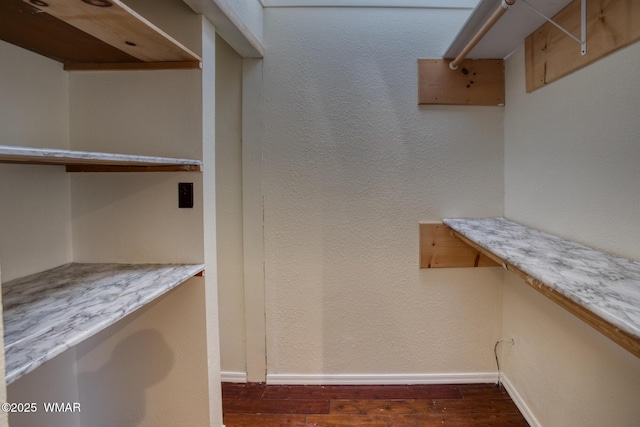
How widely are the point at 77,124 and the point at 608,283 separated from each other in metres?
1.98

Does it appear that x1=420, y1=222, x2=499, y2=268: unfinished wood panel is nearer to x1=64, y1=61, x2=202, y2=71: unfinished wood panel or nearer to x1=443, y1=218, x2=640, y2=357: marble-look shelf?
x1=443, y1=218, x2=640, y2=357: marble-look shelf

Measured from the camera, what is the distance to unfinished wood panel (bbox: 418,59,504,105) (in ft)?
5.95

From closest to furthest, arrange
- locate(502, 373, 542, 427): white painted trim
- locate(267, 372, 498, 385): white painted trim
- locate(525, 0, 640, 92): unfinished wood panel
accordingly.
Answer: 1. locate(525, 0, 640, 92): unfinished wood panel
2. locate(502, 373, 542, 427): white painted trim
3. locate(267, 372, 498, 385): white painted trim

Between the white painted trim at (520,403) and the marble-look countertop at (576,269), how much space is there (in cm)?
97

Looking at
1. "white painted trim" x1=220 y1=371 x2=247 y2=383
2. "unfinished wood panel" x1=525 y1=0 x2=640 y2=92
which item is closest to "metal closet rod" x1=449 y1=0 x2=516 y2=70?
"unfinished wood panel" x1=525 y1=0 x2=640 y2=92

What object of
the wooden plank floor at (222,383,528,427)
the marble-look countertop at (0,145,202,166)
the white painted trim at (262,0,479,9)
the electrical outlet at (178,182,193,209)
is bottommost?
the wooden plank floor at (222,383,528,427)

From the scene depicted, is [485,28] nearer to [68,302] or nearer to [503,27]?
[503,27]

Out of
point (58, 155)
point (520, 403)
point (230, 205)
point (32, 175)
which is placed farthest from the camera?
point (230, 205)

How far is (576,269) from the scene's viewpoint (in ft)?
3.07

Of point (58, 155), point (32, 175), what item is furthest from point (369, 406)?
point (32, 175)

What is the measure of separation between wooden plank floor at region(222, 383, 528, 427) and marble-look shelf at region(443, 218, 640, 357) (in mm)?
1023

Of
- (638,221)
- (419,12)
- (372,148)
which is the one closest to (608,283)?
(638,221)

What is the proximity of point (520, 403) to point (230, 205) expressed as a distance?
79.3 inches

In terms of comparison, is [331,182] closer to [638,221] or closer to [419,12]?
[419,12]
